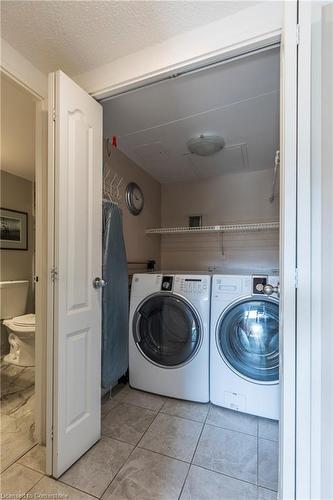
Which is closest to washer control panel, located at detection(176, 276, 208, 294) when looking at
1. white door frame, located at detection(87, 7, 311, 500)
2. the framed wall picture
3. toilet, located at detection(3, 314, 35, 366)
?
white door frame, located at detection(87, 7, 311, 500)

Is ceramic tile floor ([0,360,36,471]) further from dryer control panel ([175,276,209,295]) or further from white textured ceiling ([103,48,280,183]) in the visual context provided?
white textured ceiling ([103,48,280,183])

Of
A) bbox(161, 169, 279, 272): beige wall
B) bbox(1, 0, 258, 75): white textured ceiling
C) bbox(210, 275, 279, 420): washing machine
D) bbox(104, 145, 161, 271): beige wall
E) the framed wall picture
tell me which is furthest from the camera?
the framed wall picture

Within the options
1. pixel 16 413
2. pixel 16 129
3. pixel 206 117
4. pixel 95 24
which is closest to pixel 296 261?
pixel 95 24

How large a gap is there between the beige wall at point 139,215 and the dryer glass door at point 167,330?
22.9 inches

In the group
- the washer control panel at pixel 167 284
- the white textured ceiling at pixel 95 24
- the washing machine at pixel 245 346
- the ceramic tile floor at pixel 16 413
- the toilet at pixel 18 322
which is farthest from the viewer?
the toilet at pixel 18 322

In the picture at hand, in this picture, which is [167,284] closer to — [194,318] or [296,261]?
[194,318]

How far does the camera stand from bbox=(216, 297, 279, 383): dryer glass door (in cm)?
157

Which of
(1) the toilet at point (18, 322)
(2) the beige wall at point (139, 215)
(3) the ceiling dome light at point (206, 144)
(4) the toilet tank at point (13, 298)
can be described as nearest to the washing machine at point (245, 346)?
(2) the beige wall at point (139, 215)

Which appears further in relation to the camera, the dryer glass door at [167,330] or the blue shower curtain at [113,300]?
the dryer glass door at [167,330]

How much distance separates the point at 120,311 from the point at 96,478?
0.92 m

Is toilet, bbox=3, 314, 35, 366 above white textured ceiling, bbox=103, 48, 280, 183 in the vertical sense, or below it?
below

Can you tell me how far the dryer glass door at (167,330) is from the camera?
1.75 metres

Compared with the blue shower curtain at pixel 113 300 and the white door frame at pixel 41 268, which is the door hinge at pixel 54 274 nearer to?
the white door frame at pixel 41 268

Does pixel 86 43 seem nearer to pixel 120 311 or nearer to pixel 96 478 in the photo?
pixel 120 311
